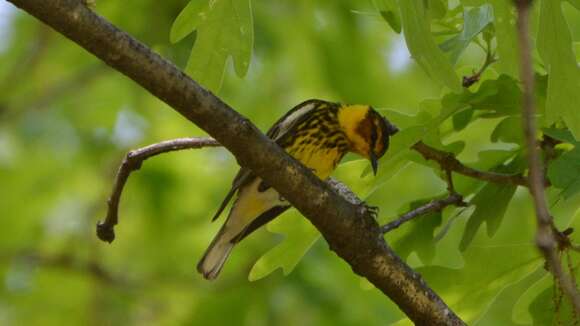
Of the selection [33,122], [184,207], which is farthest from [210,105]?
[33,122]

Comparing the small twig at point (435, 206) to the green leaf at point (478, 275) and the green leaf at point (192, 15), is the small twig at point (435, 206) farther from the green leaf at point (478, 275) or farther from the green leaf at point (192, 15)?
the green leaf at point (192, 15)

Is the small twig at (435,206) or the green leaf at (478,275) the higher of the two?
the small twig at (435,206)

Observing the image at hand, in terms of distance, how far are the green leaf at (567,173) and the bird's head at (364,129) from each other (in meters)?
1.28

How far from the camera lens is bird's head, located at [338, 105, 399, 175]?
14.1 ft

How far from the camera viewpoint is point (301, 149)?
4656 mm

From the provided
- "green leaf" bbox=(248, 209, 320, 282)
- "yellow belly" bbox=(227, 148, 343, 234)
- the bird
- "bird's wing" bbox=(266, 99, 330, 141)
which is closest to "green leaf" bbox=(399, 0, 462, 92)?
"green leaf" bbox=(248, 209, 320, 282)

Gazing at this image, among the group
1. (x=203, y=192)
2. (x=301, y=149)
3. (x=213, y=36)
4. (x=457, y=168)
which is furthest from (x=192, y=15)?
(x=203, y=192)

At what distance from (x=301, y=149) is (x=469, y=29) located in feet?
5.83

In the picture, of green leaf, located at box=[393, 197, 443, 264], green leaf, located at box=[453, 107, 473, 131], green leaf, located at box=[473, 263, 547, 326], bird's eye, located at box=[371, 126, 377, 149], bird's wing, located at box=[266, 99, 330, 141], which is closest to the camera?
green leaf, located at box=[453, 107, 473, 131]

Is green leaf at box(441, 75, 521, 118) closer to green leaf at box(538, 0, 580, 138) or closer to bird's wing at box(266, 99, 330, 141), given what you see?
green leaf at box(538, 0, 580, 138)

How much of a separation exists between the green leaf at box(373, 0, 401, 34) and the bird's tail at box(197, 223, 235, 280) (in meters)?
1.68

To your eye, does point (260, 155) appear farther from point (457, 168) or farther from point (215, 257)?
point (215, 257)

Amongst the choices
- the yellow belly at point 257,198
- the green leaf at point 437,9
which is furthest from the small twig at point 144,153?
the yellow belly at point 257,198

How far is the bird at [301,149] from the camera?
4.40m
